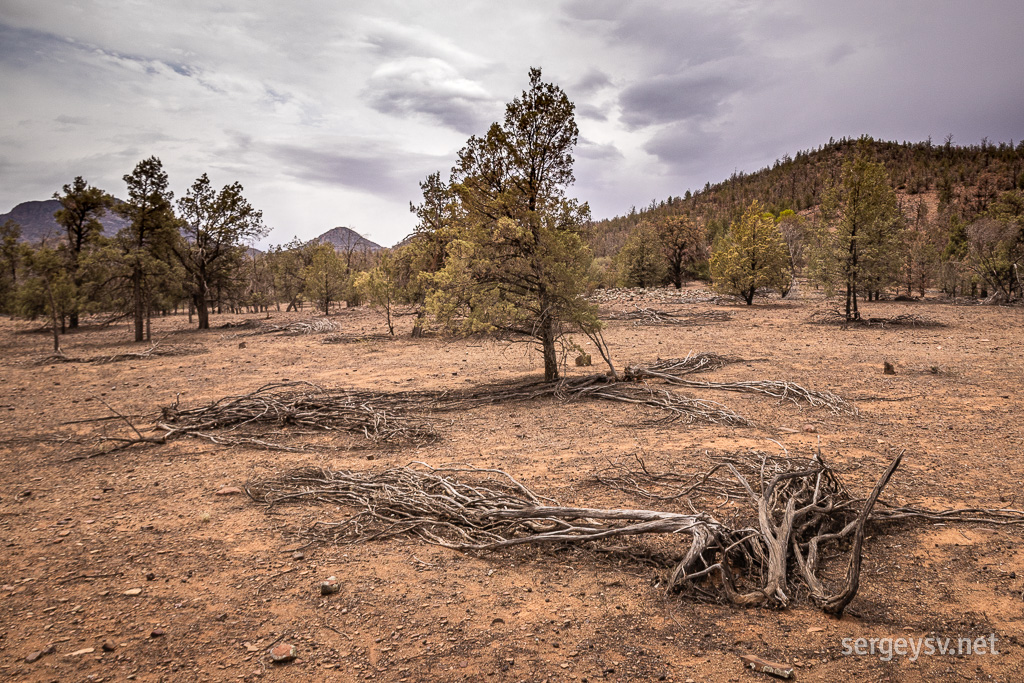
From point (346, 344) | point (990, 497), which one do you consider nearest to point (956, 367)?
point (990, 497)

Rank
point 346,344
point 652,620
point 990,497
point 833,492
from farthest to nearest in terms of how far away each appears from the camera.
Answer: point 346,344 → point 990,497 → point 833,492 → point 652,620

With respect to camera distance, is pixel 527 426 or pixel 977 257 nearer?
pixel 527 426

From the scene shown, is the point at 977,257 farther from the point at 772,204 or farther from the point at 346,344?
the point at 772,204

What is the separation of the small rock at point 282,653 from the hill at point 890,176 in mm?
50357

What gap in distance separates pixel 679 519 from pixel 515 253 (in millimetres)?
7278

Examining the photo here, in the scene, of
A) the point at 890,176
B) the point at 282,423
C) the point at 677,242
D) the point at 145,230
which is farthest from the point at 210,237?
the point at 890,176

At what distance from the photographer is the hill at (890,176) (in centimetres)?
6100

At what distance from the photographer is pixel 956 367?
11.7 metres

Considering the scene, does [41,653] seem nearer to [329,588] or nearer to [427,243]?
[329,588]

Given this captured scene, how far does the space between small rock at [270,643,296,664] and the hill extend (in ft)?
165

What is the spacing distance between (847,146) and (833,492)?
110 meters

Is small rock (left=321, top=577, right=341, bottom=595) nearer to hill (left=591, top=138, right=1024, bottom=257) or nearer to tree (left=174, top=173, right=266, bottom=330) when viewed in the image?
tree (left=174, top=173, right=266, bottom=330)

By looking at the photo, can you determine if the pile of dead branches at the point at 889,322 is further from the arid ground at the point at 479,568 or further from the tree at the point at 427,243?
the tree at the point at 427,243

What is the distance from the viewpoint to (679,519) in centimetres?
403
